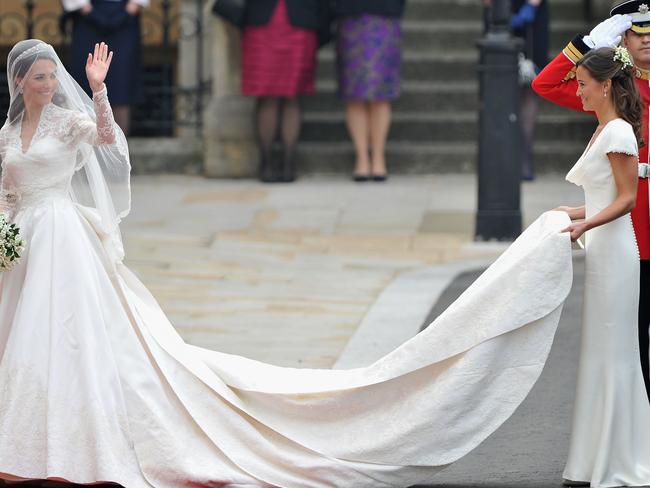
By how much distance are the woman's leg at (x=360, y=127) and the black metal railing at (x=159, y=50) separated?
1.65m

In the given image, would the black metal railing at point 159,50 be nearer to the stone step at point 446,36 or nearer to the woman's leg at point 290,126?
the woman's leg at point 290,126

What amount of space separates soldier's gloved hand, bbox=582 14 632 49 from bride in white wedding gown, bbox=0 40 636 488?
0.84 meters

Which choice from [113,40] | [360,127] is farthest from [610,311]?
[113,40]

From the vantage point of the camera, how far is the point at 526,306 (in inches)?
231

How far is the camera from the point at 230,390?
20.3 feet

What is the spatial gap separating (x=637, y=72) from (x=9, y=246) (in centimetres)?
257

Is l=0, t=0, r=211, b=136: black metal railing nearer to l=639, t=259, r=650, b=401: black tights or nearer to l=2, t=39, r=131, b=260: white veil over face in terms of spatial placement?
l=2, t=39, r=131, b=260: white veil over face

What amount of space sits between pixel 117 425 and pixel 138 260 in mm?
5238

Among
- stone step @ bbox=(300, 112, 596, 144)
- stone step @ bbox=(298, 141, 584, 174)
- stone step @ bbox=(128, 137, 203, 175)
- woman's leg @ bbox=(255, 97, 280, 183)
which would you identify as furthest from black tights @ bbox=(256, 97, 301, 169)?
stone step @ bbox=(128, 137, 203, 175)

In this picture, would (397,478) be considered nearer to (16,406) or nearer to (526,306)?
(526,306)

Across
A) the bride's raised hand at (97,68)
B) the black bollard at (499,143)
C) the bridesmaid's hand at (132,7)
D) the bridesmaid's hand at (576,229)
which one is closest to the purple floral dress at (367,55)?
the bridesmaid's hand at (132,7)

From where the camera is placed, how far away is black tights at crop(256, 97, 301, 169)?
14.2m

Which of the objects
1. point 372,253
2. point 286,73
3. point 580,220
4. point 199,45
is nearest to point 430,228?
point 372,253

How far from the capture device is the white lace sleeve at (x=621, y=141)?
6016mm
